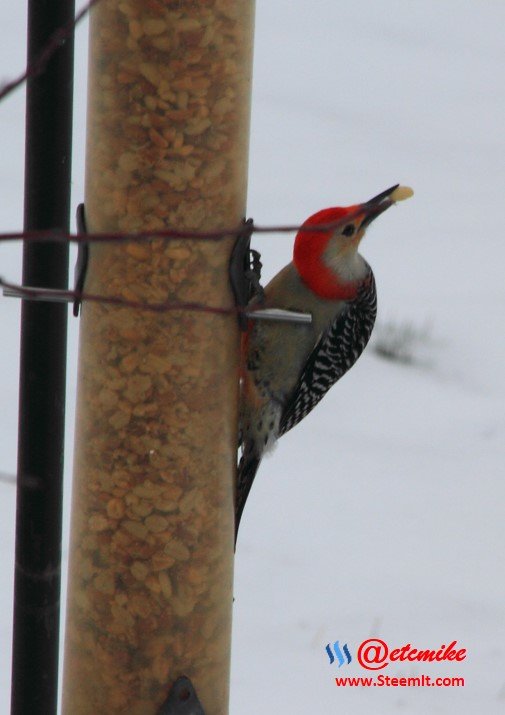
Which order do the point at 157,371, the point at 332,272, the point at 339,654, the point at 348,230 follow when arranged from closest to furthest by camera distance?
the point at 157,371, the point at 348,230, the point at 332,272, the point at 339,654

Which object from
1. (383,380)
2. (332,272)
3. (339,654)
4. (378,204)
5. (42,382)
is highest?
(378,204)

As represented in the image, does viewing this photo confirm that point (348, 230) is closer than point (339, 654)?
Yes

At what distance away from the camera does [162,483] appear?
2758mm

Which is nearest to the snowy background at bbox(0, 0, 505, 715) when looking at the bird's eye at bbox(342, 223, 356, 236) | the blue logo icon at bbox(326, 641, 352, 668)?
the blue logo icon at bbox(326, 641, 352, 668)

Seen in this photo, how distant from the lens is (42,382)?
8.50 feet

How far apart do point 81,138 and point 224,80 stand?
165 inches

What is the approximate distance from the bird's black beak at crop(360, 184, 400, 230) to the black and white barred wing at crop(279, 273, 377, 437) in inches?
11.9

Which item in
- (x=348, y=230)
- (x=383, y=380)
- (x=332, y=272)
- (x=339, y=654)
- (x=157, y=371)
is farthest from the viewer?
(x=383, y=380)

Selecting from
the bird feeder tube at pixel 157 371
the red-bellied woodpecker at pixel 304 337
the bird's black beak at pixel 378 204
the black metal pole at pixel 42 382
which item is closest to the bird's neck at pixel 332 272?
the red-bellied woodpecker at pixel 304 337

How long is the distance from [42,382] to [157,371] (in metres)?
0.24

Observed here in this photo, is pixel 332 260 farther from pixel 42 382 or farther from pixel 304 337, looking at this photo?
pixel 42 382

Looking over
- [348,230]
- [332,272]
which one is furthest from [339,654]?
[348,230]

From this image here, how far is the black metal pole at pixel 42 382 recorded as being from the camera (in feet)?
7.96

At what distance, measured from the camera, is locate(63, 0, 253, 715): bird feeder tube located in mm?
2543
